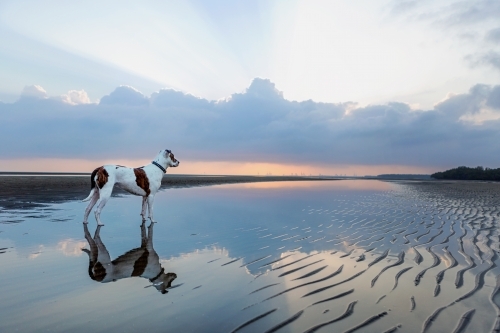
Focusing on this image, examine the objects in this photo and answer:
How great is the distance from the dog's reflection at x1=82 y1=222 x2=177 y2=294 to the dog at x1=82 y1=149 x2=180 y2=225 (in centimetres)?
331

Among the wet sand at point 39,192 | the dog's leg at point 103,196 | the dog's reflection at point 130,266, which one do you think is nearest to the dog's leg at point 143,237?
the dog's reflection at point 130,266

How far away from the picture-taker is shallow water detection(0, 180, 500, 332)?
3.80 meters

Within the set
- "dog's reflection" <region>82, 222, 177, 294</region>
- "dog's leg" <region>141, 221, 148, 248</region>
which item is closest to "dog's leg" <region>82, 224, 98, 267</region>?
"dog's reflection" <region>82, 222, 177, 294</region>

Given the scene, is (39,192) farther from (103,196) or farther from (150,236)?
(150,236)

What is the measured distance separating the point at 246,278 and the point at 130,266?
7.48 ft

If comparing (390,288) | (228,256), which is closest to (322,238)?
(228,256)

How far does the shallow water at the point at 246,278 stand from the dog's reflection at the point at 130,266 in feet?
0.08

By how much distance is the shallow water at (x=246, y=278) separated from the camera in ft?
12.5

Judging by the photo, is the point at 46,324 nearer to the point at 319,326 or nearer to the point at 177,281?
the point at 177,281

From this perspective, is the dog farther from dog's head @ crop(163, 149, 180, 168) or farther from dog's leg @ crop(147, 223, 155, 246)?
dog's leg @ crop(147, 223, 155, 246)

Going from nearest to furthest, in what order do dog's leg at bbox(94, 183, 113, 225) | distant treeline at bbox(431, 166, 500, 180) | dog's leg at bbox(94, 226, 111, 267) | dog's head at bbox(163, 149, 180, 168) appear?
dog's leg at bbox(94, 226, 111, 267), dog's leg at bbox(94, 183, 113, 225), dog's head at bbox(163, 149, 180, 168), distant treeline at bbox(431, 166, 500, 180)

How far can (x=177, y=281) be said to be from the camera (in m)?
5.18

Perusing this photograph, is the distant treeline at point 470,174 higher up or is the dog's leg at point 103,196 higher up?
the distant treeline at point 470,174

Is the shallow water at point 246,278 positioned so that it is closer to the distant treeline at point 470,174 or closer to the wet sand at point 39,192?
the wet sand at point 39,192
